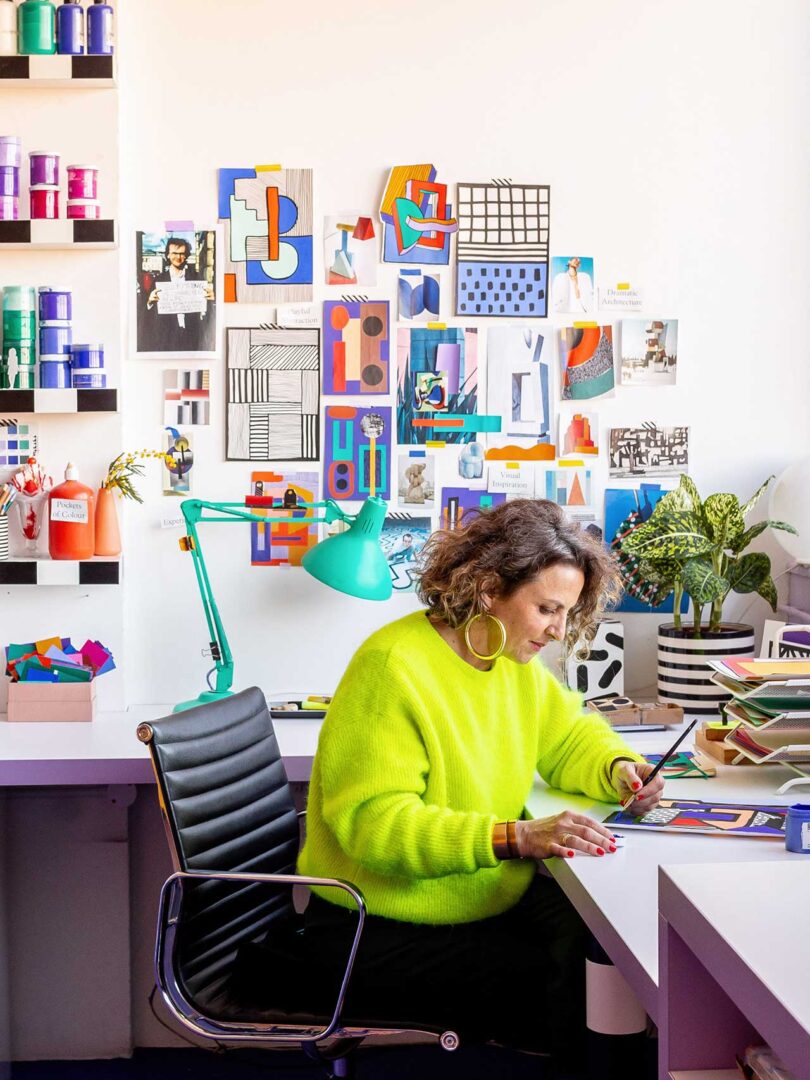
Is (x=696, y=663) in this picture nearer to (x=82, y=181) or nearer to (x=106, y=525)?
(x=106, y=525)

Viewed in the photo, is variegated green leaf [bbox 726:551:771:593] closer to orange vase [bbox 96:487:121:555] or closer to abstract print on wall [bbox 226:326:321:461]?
abstract print on wall [bbox 226:326:321:461]

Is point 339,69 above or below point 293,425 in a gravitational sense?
above

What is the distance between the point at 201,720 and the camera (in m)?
1.98

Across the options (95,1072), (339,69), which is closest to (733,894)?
(95,1072)

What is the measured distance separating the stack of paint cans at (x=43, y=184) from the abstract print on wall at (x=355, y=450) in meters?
0.79

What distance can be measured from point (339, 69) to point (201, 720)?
5.42 feet

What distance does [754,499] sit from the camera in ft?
9.02

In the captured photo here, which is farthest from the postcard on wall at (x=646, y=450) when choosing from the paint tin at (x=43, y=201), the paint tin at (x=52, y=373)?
the paint tin at (x=43, y=201)

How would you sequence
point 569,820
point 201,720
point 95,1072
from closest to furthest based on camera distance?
point 569,820 < point 201,720 < point 95,1072

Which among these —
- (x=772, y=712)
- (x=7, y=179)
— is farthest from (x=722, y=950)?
(x=7, y=179)

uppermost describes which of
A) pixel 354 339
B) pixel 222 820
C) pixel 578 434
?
pixel 354 339

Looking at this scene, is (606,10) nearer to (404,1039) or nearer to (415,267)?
(415,267)

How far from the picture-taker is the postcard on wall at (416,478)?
2918 mm

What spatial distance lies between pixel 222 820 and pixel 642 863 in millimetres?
703
